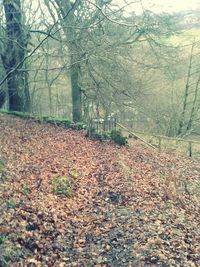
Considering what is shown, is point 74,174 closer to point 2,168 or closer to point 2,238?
point 2,168

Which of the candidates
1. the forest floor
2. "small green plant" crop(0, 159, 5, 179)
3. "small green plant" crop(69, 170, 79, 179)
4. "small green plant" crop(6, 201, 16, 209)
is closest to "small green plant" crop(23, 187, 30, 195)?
the forest floor

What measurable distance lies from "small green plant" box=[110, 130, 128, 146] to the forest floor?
183 cm

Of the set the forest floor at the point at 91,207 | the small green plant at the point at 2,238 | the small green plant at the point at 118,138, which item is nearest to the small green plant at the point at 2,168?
the forest floor at the point at 91,207

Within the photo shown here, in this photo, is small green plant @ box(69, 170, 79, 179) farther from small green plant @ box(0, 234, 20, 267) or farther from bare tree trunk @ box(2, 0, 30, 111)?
bare tree trunk @ box(2, 0, 30, 111)

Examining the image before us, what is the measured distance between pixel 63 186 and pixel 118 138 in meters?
6.92

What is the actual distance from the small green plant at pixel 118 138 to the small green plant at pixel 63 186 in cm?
614

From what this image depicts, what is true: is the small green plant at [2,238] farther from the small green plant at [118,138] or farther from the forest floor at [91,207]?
the small green plant at [118,138]

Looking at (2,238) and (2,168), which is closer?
(2,238)

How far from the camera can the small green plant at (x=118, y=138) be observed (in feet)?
51.1

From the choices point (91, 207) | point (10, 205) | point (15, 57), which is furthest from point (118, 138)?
point (10, 205)

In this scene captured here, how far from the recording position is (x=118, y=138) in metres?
15.6

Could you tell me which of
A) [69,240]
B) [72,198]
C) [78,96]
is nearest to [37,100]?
[78,96]

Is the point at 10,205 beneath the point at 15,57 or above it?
beneath

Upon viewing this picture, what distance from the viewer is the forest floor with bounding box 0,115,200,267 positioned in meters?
6.10
